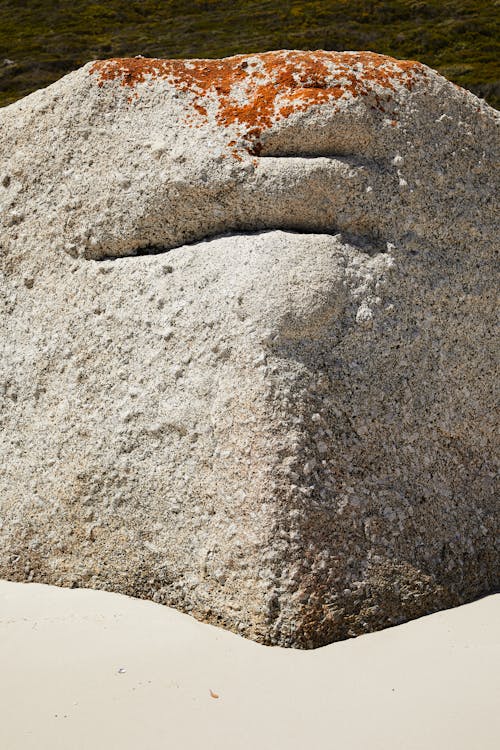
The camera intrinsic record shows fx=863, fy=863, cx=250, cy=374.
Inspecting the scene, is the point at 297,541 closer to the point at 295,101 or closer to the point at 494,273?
the point at 494,273

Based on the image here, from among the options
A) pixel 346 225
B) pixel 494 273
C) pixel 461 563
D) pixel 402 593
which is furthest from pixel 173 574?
pixel 494 273

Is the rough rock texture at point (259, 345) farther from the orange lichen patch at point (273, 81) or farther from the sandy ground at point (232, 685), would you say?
the sandy ground at point (232, 685)

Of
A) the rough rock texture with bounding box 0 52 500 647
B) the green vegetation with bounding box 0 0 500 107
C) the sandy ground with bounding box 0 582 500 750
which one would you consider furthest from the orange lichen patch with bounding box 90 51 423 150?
the green vegetation with bounding box 0 0 500 107

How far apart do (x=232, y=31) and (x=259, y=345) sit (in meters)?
26.9

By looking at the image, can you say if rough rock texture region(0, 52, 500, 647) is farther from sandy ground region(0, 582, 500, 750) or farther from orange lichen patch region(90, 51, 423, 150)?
sandy ground region(0, 582, 500, 750)

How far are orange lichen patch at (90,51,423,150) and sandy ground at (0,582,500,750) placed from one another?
2.50 m

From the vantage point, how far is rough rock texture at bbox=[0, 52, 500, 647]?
385 centimetres

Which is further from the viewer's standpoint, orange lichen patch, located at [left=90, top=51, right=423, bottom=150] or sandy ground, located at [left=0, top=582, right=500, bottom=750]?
orange lichen patch, located at [left=90, top=51, right=423, bottom=150]

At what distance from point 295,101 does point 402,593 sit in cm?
250

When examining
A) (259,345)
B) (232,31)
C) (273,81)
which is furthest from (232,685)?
(232,31)

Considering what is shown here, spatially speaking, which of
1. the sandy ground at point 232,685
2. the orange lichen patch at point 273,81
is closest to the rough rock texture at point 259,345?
the orange lichen patch at point 273,81

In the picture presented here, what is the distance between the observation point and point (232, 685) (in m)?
3.23

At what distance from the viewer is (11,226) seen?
5.07 m

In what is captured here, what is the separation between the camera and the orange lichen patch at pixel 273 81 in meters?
4.46
